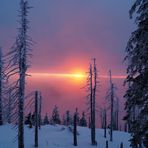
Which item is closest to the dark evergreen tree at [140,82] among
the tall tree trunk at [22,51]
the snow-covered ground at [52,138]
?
the tall tree trunk at [22,51]

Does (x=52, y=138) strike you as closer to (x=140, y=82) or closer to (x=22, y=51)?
(x=22, y=51)

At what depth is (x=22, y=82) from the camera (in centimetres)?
3681

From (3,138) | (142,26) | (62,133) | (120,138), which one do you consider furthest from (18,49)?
(120,138)

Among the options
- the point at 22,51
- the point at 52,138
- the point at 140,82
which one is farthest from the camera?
the point at 52,138

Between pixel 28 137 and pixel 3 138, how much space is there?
12.1ft

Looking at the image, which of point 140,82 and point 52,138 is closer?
point 140,82

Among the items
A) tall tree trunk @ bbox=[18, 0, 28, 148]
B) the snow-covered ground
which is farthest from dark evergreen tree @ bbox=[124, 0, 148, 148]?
the snow-covered ground

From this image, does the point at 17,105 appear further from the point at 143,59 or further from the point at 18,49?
the point at 143,59

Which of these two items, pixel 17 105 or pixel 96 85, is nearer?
pixel 17 105

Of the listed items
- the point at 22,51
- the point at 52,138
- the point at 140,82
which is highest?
the point at 22,51

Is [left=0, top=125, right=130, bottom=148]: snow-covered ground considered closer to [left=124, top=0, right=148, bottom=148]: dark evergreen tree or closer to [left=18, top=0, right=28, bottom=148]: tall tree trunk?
[left=18, top=0, right=28, bottom=148]: tall tree trunk

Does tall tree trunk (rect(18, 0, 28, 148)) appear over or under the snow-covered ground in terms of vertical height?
over

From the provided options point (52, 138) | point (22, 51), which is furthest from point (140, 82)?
point (52, 138)

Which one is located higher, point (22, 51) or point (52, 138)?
point (22, 51)
